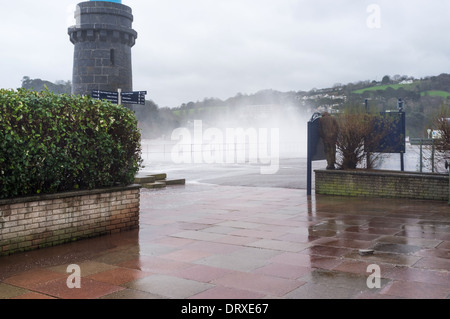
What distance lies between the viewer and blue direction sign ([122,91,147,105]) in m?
16.3

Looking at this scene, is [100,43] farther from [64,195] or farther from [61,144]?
[64,195]

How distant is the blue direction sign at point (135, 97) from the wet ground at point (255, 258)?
717 cm

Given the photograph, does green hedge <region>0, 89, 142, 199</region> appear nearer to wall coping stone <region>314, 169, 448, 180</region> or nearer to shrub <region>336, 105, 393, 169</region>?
wall coping stone <region>314, 169, 448, 180</region>

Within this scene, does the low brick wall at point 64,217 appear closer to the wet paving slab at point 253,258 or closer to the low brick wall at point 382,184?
the wet paving slab at point 253,258

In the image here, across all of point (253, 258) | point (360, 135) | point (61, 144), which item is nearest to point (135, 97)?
point (360, 135)

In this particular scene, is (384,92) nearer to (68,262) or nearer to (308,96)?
(308,96)

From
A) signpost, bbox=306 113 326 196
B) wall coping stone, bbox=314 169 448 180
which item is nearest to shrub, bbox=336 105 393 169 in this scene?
wall coping stone, bbox=314 169 448 180

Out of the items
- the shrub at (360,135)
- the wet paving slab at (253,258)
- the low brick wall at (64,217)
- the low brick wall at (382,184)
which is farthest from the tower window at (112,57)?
the low brick wall at (64,217)

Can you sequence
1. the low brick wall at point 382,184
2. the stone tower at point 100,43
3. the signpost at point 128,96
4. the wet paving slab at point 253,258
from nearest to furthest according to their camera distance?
1. the wet paving slab at point 253,258
2. the low brick wall at point 382,184
3. the signpost at point 128,96
4. the stone tower at point 100,43

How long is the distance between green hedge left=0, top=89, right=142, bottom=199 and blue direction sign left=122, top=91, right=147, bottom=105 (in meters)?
8.65

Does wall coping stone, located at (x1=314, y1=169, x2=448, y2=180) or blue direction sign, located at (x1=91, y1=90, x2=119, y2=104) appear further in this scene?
blue direction sign, located at (x1=91, y1=90, x2=119, y2=104)

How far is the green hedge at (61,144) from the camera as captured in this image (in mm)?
6070

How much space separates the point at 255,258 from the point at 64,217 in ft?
9.63

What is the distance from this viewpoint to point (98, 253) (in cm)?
612
